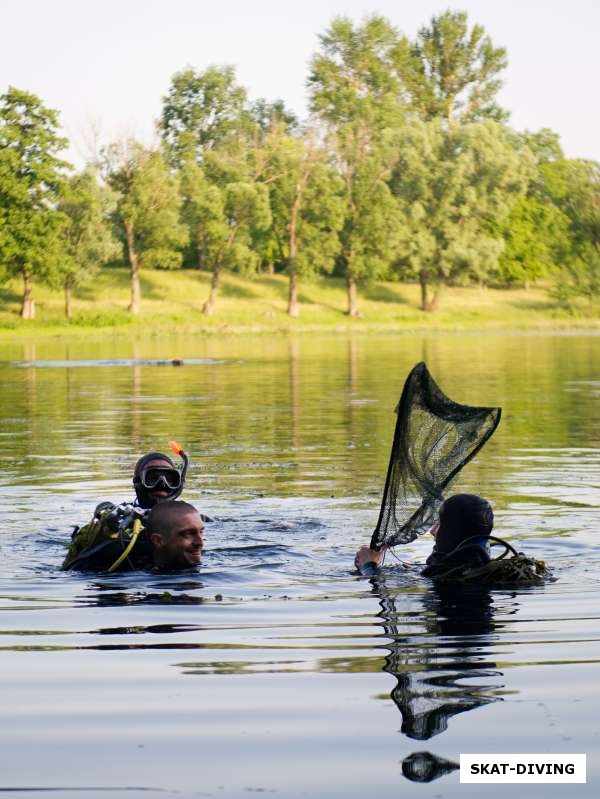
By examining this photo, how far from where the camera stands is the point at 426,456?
1173cm

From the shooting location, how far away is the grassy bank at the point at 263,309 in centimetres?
9894

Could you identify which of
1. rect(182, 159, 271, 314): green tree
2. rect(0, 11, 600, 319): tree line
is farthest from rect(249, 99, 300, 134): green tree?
rect(182, 159, 271, 314): green tree

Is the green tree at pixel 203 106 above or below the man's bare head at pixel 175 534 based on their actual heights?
above

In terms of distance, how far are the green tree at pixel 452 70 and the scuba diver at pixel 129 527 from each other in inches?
5350

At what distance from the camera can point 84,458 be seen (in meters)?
22.3

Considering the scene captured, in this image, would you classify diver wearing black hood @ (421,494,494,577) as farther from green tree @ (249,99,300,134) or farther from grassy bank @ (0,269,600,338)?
green tree @ (249,99,300,134)

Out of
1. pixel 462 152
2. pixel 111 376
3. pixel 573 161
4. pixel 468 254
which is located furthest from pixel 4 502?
pixel 573 161

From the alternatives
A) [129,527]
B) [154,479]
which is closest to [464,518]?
[129,527]

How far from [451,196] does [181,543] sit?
10676cm

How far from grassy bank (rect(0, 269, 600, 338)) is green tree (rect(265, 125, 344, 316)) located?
4.05 m

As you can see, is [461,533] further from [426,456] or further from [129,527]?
[129,527]

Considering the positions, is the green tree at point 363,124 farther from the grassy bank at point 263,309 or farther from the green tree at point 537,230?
the green tree at point 537,230

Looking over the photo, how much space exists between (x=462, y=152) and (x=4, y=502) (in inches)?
4206

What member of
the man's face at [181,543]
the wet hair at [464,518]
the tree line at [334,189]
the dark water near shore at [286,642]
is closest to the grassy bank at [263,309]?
the tree line at [334,189]
